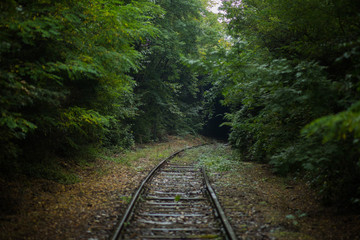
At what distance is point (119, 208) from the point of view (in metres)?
6.03

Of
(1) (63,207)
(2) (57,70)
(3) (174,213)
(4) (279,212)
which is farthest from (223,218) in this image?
(2) (57,70)

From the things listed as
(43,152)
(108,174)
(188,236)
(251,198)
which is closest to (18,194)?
(43,152)

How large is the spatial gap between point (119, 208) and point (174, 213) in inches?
54.3

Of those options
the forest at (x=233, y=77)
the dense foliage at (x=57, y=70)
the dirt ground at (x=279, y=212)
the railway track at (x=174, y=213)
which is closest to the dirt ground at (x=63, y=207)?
the railway track at (x=174, y=213)

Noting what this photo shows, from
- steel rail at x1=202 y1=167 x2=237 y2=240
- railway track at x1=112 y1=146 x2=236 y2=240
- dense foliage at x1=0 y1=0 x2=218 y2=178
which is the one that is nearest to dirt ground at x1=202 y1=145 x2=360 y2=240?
steel rail at x1=202 y1=167 x2=237 y2=240

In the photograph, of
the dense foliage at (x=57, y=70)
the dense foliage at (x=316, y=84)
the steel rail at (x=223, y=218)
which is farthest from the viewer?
the dense foliage at (x=57, y=70)

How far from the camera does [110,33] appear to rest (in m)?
7.12

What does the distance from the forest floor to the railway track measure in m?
0.31

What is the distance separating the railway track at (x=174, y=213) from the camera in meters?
4.66

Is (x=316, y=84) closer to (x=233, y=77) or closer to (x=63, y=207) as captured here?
(x=233, y=77)

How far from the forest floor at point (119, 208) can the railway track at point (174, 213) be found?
310mm

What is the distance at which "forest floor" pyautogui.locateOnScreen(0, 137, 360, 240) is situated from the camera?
4711 mm

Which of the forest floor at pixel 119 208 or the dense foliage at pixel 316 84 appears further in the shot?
the forest floor at pixel 119 208

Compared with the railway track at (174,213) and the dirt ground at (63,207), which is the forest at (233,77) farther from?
the railway track at (174,213)
